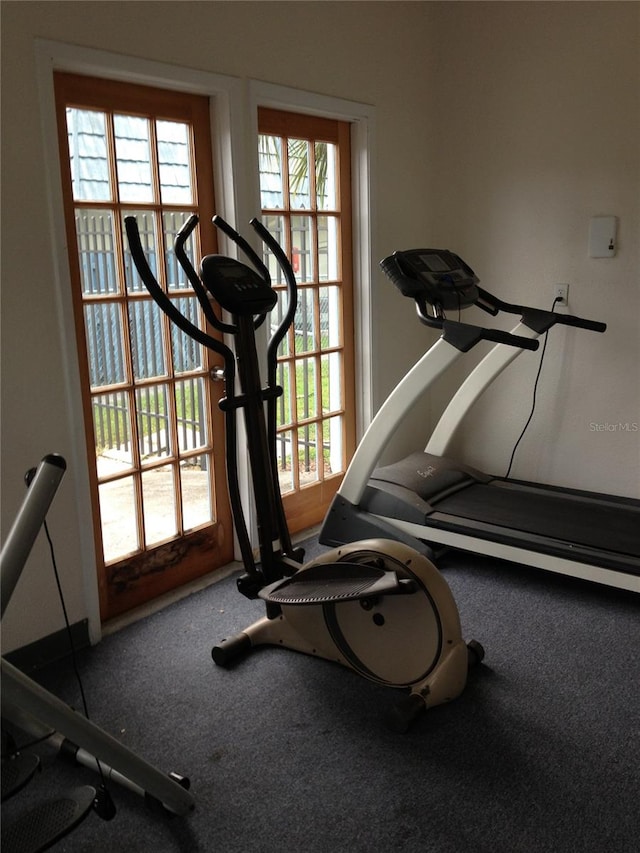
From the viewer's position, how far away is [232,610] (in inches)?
122

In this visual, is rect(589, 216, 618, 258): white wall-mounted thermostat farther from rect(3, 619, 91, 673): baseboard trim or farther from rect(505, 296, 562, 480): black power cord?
rect(3, 619, 91, 673): baseboard trim

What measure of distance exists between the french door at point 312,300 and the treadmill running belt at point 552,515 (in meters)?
0.74

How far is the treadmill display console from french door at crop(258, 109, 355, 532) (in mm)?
A: 705

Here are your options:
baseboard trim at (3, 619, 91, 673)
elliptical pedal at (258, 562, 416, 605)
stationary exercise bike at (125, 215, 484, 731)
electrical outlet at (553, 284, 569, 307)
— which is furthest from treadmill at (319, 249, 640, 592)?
baseboard trim at (3, 619, 91, 673)

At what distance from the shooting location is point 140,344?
3037mm

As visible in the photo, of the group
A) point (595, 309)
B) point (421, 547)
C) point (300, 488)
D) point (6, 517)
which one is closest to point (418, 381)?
point (421, 547)

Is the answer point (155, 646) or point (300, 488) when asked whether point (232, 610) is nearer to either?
point (155, 646)

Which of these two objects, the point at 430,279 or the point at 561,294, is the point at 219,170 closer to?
the point at 430,279

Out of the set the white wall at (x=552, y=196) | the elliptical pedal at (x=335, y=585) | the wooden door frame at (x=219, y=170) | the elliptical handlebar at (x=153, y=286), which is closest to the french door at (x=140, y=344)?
the wooden door frame at (x=219, y=170)

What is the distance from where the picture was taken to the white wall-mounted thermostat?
3701mm

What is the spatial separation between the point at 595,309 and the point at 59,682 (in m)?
2.91

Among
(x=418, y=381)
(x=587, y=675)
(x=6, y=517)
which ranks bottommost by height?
(x=587, y=675)
